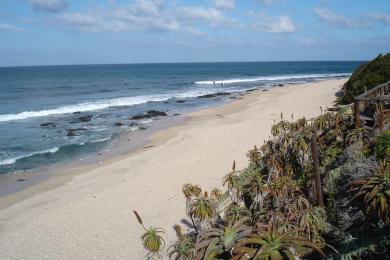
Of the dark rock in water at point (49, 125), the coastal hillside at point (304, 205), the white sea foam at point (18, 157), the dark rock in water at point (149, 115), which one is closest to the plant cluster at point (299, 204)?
the coastal hillside at point (304, 205)

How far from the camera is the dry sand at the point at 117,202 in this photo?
992cm

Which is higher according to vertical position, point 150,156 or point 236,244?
point 236,244

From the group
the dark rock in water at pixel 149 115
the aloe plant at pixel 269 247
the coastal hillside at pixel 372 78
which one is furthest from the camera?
the dark rock in water at pixel 149 115

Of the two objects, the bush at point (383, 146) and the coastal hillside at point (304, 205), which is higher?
the bush at point (383, 146)

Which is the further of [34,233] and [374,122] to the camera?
[34,233]

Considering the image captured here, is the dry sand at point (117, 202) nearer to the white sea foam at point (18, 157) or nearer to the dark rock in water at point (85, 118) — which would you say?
the white sea foam at point (18, 157)

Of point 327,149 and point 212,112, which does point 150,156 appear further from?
point 212,112

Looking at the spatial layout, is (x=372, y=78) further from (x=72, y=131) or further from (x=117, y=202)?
(x=72, y=131)

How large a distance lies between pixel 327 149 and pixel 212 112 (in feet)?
79.4

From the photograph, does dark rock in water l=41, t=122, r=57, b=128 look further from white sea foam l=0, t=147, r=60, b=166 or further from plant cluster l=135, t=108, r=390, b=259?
plant cluster l=135, t=108, r=390, b=259

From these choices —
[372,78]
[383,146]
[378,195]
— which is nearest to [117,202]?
[383,146]

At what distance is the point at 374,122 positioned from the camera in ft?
30.3

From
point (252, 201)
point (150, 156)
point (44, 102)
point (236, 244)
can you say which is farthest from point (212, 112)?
point (236, 244)

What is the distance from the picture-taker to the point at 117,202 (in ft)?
41.2
